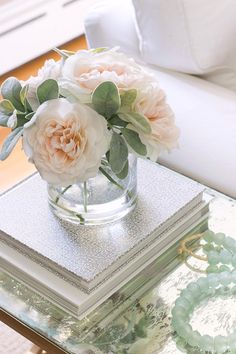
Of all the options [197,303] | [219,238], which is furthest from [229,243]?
[197,303]

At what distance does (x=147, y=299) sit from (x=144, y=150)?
24 centimetres

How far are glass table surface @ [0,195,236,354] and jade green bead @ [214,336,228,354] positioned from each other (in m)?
0.03

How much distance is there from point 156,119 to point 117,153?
8 cm

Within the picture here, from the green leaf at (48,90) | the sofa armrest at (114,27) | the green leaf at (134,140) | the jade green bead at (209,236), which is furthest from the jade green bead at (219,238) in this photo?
the sofa armrest at (114,27)

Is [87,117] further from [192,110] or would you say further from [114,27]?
[114,27]

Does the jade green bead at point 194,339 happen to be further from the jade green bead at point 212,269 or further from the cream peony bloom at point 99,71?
the cream peony bloom at point 99,71

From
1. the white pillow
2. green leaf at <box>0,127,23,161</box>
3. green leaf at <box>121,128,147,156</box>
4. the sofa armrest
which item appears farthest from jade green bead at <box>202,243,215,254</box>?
the sofa armrest

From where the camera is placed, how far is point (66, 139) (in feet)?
3.70

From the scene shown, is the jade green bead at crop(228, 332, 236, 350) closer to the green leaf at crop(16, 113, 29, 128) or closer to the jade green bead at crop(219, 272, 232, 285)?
the jade green bead at crop(219, 272, 232, 285)

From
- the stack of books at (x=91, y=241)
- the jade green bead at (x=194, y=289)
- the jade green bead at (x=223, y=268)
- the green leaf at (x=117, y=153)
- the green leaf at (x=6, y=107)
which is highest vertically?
the green leaf at (x=6, y=107)

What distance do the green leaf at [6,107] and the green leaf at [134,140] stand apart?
0.18 metres

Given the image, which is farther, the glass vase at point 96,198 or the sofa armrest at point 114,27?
the sofa armrest at point 114,27

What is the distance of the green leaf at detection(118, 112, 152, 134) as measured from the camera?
1.15 metres

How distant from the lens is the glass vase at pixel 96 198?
1.26 metres
